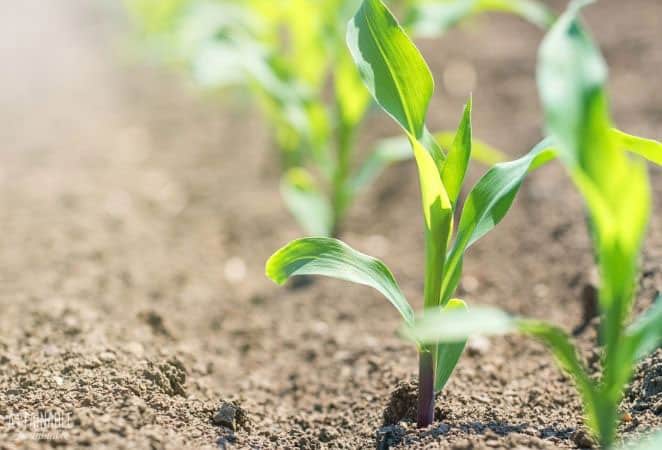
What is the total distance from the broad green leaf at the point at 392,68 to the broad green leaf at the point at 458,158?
77 mm

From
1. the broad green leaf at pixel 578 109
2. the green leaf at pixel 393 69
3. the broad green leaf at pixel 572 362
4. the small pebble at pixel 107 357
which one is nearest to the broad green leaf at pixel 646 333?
the broad green leaf at pixel 572 362

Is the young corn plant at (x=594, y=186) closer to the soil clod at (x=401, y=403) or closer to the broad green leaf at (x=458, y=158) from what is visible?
the broad green leaf at (x=458, y=158)

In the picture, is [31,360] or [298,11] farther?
[298,11]

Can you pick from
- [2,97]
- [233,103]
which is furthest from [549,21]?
[2,97]

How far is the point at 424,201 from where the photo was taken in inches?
57.4

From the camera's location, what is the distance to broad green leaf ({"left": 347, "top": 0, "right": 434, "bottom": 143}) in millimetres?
1499

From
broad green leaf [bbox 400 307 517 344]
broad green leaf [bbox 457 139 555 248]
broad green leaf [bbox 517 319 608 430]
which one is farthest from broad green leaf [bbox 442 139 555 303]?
broad green leaf [bbox 400 307 517 344]

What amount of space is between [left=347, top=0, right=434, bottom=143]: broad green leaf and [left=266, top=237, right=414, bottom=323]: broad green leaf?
0.26m

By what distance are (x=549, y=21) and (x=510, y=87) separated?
1301mm

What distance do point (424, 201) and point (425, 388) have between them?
0.36m

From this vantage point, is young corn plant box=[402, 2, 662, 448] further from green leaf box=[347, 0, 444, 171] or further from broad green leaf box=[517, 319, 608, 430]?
green leaf box=[347, 0, 444, 171]

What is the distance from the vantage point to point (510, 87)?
156 inches

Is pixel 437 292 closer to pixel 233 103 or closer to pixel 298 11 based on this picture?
pixel 298 11

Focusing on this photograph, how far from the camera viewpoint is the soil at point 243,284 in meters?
1.58
